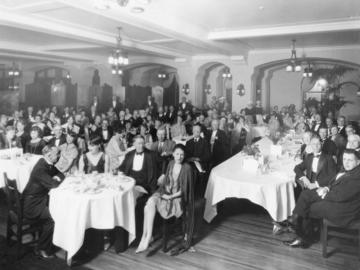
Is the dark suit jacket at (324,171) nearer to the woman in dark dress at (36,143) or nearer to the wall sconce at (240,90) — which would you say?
the woman in dark dress at (36,143)

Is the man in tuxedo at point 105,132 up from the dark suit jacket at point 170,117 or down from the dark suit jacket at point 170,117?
down

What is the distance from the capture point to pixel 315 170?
528 centimetres

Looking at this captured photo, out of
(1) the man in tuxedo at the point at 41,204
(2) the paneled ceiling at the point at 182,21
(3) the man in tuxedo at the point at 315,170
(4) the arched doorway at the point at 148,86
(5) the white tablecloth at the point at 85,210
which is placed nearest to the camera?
(5) the white tablecloth at the point at 85,210

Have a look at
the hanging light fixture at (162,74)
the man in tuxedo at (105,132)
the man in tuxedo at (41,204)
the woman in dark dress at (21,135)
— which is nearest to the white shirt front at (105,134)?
the man in tuxedo at (105,132)

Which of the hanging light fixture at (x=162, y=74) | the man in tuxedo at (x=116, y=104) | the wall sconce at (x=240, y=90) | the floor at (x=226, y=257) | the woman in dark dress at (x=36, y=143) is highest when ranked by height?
the hanging light fixture at (x=162, y=74)

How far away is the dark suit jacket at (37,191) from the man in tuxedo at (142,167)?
1.25 meters

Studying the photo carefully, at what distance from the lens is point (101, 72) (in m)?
16.9

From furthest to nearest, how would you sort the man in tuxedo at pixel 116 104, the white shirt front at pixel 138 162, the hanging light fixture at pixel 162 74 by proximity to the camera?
1. the hanging light fixture at pixel 162 74
2. the man in tuxedo at pixel 116 104
3. the white shirt front at pixel 138 162

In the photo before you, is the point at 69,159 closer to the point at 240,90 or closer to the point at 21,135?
the point at 21,135

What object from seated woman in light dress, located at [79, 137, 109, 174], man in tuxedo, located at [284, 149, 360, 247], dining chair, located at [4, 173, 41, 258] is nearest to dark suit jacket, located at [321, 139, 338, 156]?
man in tuxedo, located at [284, 149, 360, 247]

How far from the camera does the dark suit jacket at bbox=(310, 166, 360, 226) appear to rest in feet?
14.1

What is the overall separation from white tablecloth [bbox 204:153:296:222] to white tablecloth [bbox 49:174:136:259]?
1.44m

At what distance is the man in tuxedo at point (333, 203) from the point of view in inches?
170

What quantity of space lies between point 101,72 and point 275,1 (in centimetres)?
1191
